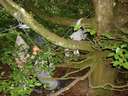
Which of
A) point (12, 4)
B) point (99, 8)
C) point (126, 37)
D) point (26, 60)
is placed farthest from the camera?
point (26, 60)

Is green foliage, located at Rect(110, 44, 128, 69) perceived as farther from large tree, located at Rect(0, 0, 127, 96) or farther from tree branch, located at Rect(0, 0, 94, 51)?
tree branch, located at Rect(0, 0, 94, 51)

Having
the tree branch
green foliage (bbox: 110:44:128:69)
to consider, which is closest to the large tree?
the tree branch

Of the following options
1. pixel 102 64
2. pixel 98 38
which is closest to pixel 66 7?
pixel 102 64

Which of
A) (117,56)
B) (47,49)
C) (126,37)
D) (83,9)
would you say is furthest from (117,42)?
(83,9)

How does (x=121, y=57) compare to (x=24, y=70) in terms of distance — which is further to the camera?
(x=24, y=70)

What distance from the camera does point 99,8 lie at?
3592 mm

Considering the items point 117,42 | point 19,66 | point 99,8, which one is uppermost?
point 99,8

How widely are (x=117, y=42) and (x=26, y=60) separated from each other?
120cm

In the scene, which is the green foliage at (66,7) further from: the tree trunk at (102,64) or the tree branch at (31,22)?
the tree branch at (31,22)

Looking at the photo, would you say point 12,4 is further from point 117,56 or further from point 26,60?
point 117,56

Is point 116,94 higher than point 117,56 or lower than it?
lower

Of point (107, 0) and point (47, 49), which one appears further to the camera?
point (47, 49)

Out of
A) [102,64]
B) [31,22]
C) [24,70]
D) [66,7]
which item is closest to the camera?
[31,22]

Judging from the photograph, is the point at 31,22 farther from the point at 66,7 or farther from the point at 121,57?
the point at 66,7
